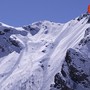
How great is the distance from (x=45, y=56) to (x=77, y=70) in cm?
3408

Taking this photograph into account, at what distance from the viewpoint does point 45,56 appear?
105062mm

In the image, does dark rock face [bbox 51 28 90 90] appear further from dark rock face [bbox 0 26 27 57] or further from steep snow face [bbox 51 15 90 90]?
dark rock face [bbox 0 26 27 57]

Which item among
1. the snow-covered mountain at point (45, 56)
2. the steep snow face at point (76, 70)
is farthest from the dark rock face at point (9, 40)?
the steep snow face at point (76, 70)

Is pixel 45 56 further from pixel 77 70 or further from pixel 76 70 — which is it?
pixel 77 70

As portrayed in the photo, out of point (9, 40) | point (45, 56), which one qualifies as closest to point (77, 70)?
point (45, 56)

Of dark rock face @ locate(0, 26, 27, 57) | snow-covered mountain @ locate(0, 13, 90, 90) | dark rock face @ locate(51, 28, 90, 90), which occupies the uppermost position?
dark rock face @ locate(0, 26, 27, 57)

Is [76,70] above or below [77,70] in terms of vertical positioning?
above

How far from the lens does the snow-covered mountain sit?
7394cm

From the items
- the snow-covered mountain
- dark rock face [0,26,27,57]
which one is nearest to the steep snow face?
the snow-covered mountain

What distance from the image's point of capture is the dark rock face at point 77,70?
71.5m

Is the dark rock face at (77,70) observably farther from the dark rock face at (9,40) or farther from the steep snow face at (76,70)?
Result: the dark rock face at (9,40)

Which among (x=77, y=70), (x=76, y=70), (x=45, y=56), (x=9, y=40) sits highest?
(x=9, y=40)

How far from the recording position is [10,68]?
366ft

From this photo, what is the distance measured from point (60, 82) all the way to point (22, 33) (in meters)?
67.7
